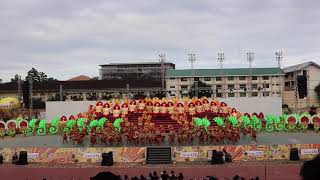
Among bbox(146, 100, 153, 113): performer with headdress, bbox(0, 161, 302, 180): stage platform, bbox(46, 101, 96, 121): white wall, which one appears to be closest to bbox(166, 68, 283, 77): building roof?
bbox(46, 101, 96, 121): white wall

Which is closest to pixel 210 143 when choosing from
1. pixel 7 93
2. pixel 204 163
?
pixel 204 163

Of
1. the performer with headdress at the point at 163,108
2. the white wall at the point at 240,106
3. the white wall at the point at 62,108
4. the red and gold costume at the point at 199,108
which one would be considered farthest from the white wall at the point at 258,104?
the white wall at the point at 62,108

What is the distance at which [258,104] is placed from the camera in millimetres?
43844

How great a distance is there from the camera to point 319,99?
234 ft

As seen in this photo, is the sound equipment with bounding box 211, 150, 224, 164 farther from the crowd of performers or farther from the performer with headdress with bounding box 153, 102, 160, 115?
the performer with headdress with bounding box 153, 102, 160, 115

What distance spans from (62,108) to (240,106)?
55.7 feet

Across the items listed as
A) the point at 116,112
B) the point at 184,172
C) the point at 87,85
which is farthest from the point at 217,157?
the point at 87,85

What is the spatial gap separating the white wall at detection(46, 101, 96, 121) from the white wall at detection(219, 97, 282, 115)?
1355 centimetres

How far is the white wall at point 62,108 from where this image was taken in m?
44.2

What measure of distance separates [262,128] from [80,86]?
45.0 m

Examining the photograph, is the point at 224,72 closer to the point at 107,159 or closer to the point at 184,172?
the point at 107,159

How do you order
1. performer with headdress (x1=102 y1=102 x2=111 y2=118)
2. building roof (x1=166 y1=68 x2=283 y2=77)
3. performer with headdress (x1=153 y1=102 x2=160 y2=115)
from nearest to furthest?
1. performer with headdress (x1=102 y1=102 x2=111 y2=118)
2. performer with headdress (x1=153 y1=102 x2=160 y2=115)
3. building roof (x1=166 y1=68 x2=283 y2=77)

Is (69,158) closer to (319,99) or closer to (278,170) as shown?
(278,170)

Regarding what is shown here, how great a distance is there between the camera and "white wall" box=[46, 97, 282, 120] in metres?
43.7
